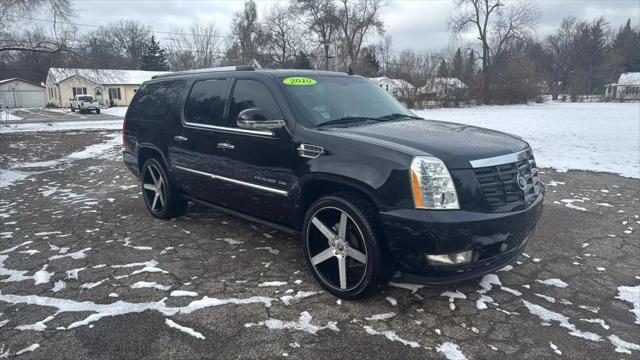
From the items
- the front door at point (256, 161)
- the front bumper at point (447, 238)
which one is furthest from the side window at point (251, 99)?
the front bumper at point (447, 238)

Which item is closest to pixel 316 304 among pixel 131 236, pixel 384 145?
pixel 384 145

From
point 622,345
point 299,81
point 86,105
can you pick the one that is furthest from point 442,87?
point 622,345

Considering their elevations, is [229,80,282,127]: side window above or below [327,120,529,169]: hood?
above

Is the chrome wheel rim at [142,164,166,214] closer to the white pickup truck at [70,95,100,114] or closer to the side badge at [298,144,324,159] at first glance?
the side badge at [298,144,324,159]

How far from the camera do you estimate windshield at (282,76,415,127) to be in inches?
153

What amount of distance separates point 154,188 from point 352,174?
3.53m

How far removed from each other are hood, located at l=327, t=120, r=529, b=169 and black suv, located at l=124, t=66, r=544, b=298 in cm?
1

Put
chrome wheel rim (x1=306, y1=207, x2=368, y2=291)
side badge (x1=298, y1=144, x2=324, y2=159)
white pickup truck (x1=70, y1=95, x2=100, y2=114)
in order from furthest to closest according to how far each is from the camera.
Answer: white pickup truck (x1=70, y1=95, x2=100, y2=114)
side badge (x1=298, y1=144, x2=324, y2=159)
chrome wheel rim (x1=306, y1=207, x2=368, y2=291)

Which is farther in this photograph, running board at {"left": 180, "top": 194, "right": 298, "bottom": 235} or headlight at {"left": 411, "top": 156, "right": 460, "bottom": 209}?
running board at {"left": 180, "top": 194, "right": 298, "bottom": 235}

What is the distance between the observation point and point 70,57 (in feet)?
66.4

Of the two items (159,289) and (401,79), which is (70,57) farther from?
(401,79)

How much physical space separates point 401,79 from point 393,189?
37.2 m

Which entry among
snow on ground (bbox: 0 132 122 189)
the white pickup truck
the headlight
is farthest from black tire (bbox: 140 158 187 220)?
the white pickup truck

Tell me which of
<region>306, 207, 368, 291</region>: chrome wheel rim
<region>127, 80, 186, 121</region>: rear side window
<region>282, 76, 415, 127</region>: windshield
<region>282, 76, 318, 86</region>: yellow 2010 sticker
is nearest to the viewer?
<region>306, 207, 368, 291</region>: chrome wheel rim
